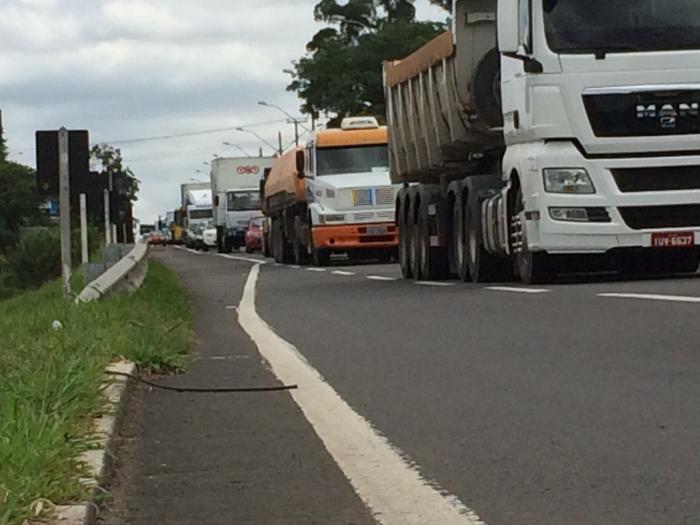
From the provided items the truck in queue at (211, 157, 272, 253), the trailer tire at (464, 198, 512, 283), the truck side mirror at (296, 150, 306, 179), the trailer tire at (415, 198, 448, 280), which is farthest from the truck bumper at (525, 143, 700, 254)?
the truck in queue at (211, 157, 272, 253)

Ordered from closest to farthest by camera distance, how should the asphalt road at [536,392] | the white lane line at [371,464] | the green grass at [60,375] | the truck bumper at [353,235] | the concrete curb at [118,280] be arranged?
1. the white lane line at [371,464]
2. the green grass at [60,375]
3. the asphalt road at [536,392]
4. the concrete curb at [118,280]
5. the truck bumper at [353,235]

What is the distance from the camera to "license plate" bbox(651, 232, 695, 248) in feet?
60.6

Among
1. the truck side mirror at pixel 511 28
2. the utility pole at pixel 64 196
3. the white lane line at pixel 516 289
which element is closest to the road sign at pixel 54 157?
the utility pole at pixel 64 196

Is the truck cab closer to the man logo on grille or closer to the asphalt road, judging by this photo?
the man logo on grille

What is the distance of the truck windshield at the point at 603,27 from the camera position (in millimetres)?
18078

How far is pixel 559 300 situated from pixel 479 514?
1002 cm

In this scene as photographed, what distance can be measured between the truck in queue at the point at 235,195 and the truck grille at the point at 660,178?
164 ft

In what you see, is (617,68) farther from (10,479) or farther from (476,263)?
(10,479)

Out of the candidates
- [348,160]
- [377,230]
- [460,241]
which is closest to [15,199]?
[348,160]

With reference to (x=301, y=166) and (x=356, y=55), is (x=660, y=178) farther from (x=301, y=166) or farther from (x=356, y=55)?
(x=356, y=55)

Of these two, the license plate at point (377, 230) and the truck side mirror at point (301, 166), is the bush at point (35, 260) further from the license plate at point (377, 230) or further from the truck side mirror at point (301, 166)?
the license plate at point (377, 230)

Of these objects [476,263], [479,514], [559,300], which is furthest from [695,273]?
[479,514]

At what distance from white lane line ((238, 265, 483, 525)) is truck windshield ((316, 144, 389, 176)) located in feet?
87.5

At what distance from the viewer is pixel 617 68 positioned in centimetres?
1802
